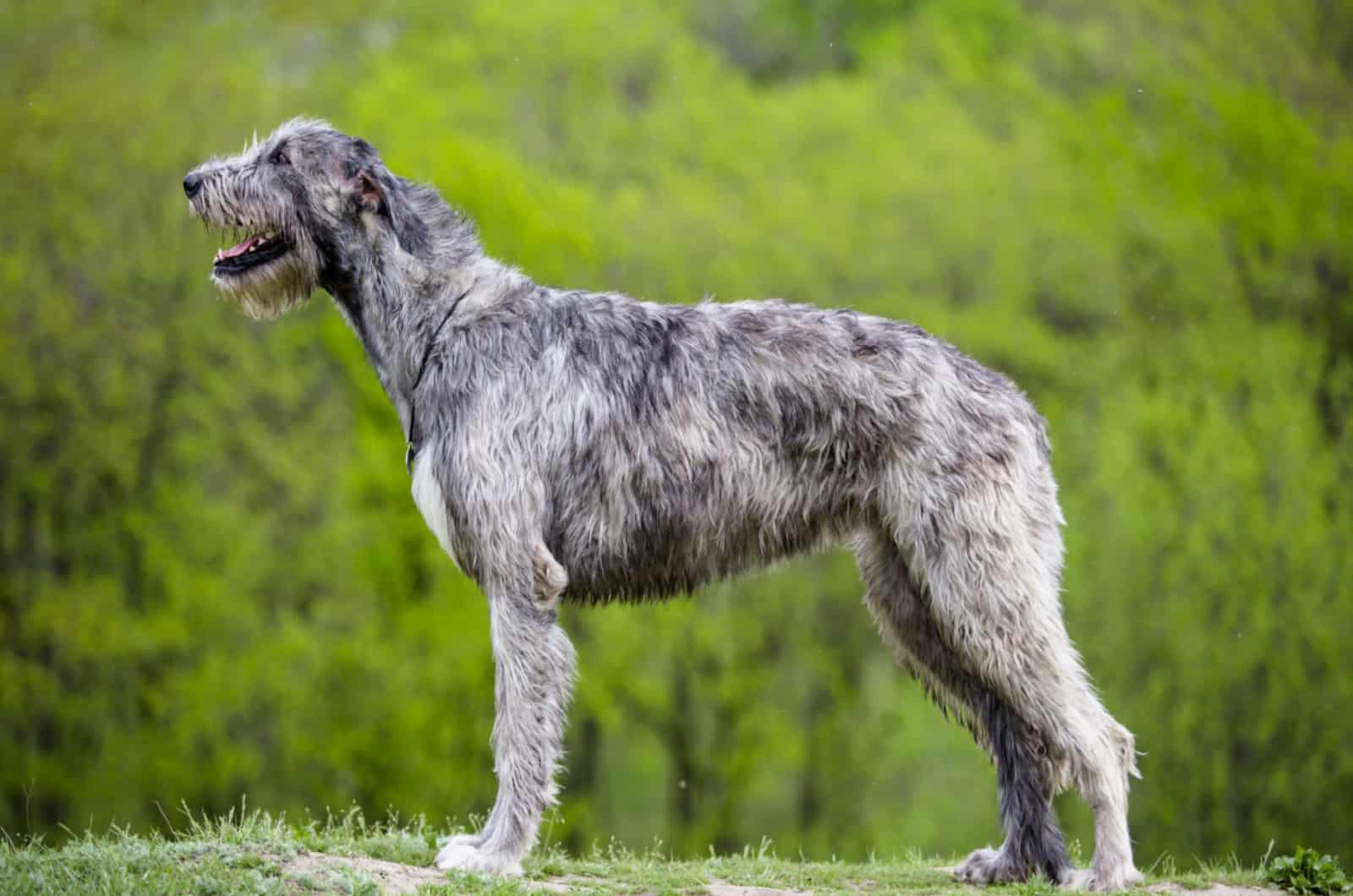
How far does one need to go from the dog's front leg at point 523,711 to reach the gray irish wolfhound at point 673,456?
1 centimetres

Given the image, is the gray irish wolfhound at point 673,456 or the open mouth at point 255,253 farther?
the open mouth at point 255,253

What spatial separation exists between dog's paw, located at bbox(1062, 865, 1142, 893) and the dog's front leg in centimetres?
247

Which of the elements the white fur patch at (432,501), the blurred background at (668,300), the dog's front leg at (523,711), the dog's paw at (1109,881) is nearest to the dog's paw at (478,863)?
the dog's front leg at (523,711)

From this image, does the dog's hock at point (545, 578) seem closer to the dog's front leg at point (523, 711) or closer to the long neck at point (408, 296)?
the dog's front leg at point (523, 711)

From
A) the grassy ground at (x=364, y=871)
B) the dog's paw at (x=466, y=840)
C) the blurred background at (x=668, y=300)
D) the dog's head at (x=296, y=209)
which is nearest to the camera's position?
the grassy ground at (x=364, y=871)

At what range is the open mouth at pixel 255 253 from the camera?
719cm

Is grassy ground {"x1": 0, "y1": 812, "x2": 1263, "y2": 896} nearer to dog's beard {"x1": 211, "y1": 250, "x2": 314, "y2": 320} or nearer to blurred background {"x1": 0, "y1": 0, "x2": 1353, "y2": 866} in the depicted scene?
dog's beard {"x1": 211, "y1": 250, "x2": 314, "y2": 320}

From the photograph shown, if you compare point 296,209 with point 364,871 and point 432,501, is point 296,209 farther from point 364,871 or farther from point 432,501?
point 364,871

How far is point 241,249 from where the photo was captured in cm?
719

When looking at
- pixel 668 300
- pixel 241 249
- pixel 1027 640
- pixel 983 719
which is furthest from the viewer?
pixel 668 300

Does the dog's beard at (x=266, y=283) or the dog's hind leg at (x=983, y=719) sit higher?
the dog's beard at (x=266, y=283)

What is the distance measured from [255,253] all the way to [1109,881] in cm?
495

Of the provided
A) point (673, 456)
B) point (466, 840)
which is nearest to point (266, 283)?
point (673, 456)

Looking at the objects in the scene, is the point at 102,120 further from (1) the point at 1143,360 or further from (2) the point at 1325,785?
(2) the point at 1325,785
